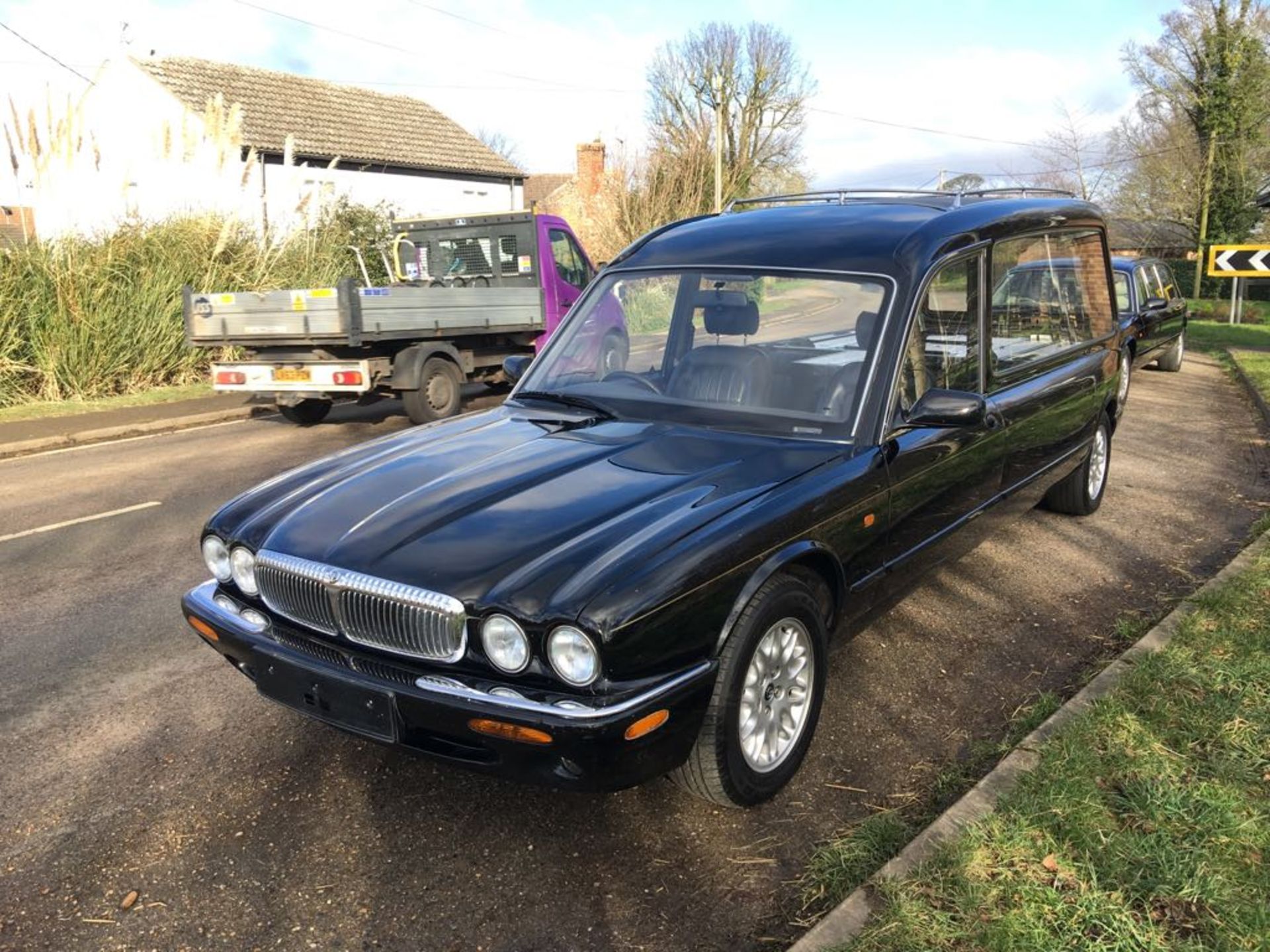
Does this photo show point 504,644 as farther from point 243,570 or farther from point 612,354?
point 612,354

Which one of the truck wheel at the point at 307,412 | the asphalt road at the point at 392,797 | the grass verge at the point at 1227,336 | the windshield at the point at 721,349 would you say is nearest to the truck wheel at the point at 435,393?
the truck wheel at the point at 307,412

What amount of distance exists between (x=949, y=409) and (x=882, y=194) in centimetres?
188

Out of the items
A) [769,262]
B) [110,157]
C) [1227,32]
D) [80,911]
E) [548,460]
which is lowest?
[80,911]

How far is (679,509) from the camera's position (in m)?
2.95

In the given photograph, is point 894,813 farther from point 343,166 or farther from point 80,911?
point 343,166

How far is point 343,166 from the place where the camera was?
28953 mm

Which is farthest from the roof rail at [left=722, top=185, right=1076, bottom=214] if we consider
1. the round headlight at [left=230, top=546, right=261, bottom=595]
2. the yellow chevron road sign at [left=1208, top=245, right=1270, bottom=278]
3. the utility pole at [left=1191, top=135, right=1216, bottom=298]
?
the utility pole at [left=1191, top=135, right=1216, bottom=298]

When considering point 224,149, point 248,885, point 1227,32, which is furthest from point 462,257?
point 1227,32

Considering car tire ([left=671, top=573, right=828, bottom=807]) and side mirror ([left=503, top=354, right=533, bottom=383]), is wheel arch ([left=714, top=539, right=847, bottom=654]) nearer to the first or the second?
car tire ([left=671, top=573, right=828, bottom=807])

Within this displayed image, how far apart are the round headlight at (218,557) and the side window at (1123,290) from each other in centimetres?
1149

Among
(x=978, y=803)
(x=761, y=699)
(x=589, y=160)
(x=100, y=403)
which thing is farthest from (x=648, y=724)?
(x=589, y=160)

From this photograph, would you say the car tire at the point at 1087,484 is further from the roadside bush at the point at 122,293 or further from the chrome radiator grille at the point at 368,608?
the roadside bush at the point at 122,293

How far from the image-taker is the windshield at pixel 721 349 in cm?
373

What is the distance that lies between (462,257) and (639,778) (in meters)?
11.2
